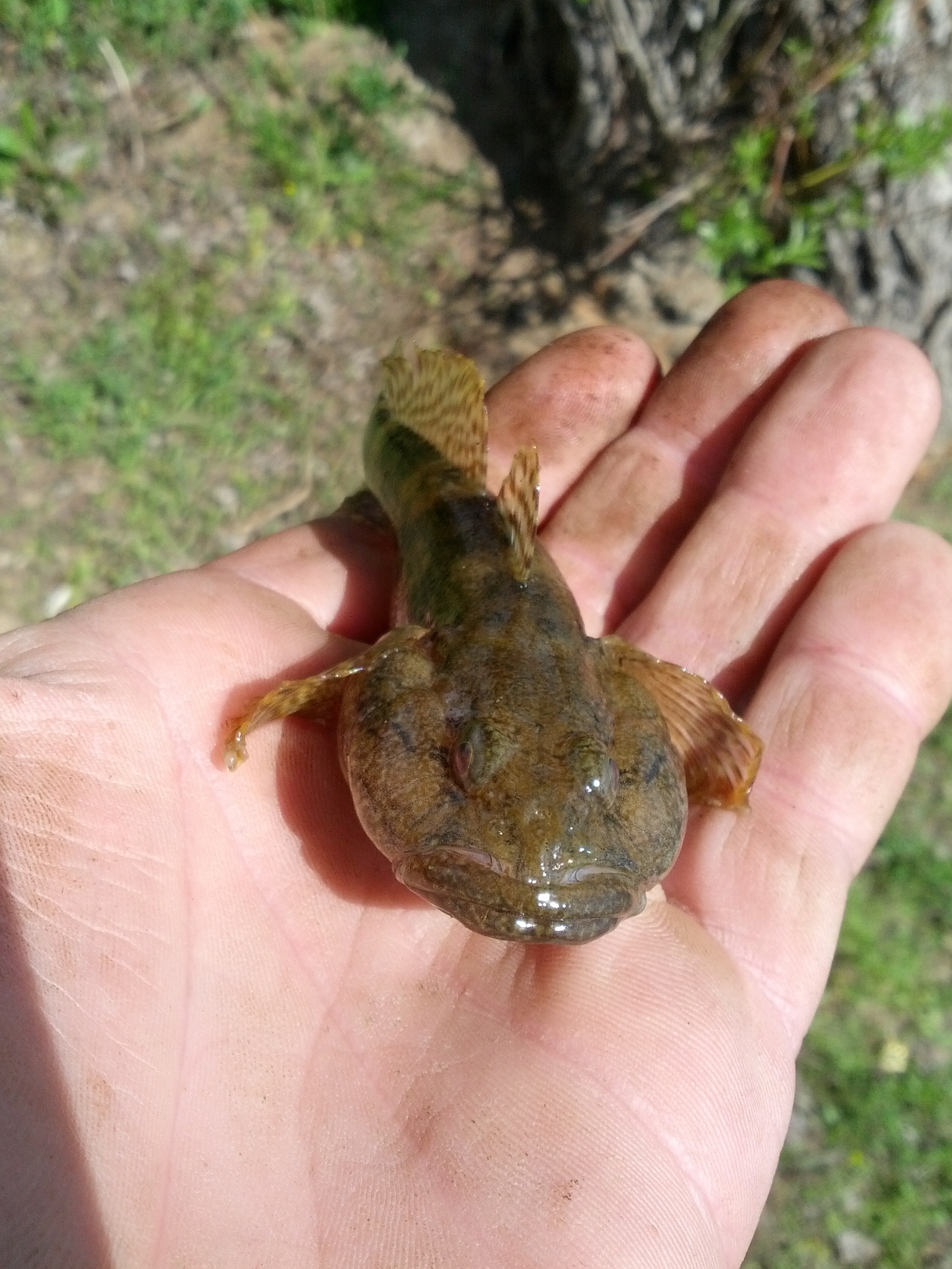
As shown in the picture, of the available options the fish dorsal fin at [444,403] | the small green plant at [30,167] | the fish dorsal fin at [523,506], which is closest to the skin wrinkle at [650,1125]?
the fish dorsal fin at [523,506]

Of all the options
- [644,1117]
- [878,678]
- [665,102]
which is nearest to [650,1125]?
[644,1117]

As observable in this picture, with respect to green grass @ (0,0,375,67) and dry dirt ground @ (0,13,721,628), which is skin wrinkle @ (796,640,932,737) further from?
green grass @ (0,0,375,67)

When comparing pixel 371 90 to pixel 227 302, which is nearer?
pixel 227 302

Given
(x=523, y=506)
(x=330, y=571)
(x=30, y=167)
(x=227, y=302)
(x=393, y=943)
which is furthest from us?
(x=227, y=302)

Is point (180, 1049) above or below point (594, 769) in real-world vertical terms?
below

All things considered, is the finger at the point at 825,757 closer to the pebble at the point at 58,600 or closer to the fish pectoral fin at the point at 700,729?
the fish pectoral fin at the point at 700,729

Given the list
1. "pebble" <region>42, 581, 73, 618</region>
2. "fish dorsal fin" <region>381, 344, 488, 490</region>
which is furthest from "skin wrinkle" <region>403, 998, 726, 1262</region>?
"pebble" <region>42, 581, 73, 618</region>

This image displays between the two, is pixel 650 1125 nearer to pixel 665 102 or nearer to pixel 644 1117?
pixel 644 1117

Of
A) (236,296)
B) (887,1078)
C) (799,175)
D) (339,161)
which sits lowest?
(887,1078)
